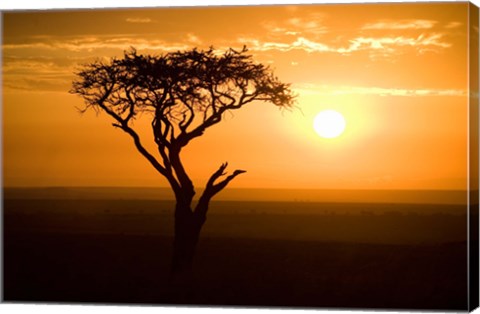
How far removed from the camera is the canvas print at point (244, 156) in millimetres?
10180

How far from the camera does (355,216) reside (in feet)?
33.7

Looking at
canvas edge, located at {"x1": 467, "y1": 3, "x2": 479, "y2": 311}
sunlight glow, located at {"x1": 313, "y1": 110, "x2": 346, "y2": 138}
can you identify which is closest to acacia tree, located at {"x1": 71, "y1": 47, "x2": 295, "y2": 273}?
sunlight glow, located at {"x1": 313, "y1": 110, "x2": 346, "y2": 138}

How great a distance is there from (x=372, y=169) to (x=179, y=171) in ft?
5.44

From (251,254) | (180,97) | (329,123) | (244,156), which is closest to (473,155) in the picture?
(329,123)

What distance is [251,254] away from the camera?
1045cm

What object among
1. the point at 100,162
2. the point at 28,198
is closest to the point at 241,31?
the point at 100,162

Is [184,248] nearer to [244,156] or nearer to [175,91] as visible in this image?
[244,156]

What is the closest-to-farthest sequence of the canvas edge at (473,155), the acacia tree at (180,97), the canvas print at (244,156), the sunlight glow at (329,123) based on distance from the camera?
the canvas edge at (473,155)
the canvas print at (244,156)
the sunlight glow at (329,123)
the acacia tree at (180,97)

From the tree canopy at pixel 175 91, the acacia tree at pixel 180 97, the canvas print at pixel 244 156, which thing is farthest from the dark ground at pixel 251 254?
the tree canopy at pixel 175 91

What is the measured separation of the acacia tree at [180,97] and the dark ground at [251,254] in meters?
0.15

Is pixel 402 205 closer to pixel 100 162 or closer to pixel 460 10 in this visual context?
pixel 460 10

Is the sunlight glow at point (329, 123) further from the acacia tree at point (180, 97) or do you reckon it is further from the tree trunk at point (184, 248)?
the tree trunk at point (184, 248)

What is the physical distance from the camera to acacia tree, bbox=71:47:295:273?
10.5 metres

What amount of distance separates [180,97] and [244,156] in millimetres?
784
